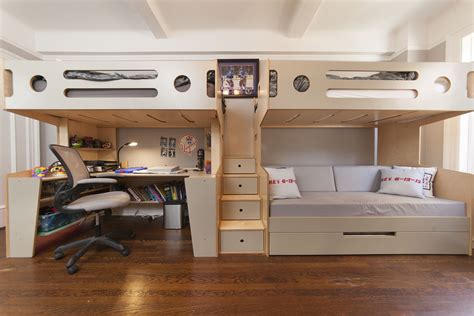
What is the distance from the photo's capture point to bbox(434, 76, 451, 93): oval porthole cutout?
5.03 ft

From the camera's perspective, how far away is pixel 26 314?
1081mm

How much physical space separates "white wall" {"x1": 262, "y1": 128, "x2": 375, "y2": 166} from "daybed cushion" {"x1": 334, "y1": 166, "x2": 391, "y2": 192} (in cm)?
36

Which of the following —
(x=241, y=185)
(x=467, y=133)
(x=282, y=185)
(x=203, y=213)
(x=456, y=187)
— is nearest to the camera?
(x=203, y=213)

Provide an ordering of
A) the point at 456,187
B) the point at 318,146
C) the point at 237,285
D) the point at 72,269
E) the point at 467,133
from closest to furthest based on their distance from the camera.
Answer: the point at 237,285 < the point at 72,269 < the point at 456,187 < the point at 467,133 < the point at 318,146

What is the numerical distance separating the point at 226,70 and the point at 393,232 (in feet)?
8.51

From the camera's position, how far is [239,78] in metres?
2.71

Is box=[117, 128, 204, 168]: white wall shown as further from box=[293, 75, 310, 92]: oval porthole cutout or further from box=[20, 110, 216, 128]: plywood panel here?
box=[293, 75, 310, 92]: oval porthole cutout

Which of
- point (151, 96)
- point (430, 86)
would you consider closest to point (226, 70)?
point (151, 96)

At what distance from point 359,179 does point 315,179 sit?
52 cm

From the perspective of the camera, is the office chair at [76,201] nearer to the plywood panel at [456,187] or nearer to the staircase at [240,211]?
the staircase at [240,211]

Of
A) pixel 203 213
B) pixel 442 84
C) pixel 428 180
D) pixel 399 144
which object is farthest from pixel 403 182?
pixel 203 213

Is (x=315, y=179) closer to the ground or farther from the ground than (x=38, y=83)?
closer to the ground

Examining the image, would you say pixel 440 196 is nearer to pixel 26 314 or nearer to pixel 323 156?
pixel 323 156

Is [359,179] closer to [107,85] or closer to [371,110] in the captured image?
[371,110]
